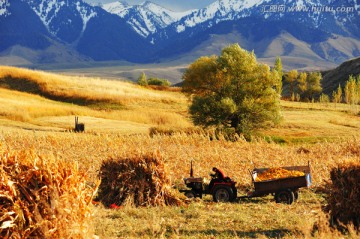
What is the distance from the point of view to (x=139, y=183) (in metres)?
18.6

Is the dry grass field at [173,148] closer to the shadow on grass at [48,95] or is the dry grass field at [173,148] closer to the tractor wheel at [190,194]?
the shadow on grass at [48,95]

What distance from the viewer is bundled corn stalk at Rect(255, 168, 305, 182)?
2022 centimetres

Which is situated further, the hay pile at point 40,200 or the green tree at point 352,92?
the green tree at point 352,92

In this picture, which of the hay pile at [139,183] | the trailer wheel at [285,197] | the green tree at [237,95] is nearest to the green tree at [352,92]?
the green tree at [237,95]

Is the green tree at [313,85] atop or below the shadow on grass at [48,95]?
atop

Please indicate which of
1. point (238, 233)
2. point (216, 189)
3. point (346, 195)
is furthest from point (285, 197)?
point (238, 233)

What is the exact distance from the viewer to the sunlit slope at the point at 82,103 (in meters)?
63.0

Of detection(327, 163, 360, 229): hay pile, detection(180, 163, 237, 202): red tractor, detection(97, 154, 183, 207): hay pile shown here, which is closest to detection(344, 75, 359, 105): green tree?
detection(180, 163, 237, 202): red tractor

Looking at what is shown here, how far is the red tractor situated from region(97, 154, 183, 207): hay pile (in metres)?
1.38

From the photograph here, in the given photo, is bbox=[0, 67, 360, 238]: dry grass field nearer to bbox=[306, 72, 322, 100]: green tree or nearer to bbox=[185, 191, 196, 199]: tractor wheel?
bbox=[185, 191, 196, 199]: tractor wheel

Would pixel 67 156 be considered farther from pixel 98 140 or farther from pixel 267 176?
pixel 267 176

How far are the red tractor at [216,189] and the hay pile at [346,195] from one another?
568 cm

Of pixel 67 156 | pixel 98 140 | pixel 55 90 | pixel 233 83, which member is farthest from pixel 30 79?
pixel 67 156

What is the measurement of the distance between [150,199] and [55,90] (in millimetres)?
76960
